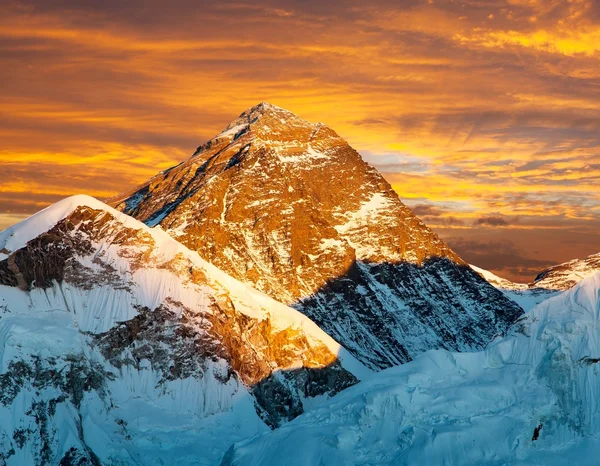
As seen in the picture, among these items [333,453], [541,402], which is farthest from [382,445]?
[541,402]

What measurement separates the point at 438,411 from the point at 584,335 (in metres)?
23.9

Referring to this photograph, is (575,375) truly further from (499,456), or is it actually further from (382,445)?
(382,445)

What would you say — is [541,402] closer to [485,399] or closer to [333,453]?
[485,399]

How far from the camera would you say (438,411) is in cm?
19788

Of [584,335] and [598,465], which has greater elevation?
[584,335]

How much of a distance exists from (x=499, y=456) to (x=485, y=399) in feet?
38.6

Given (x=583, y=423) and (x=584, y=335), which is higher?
(x=584, y=335)

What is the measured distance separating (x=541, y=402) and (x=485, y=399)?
8247mm

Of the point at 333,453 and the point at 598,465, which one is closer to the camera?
the point at 598,465

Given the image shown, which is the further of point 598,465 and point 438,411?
point 438,411

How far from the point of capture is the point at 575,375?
19638 centimetres

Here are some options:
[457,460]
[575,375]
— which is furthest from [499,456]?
[575,375]

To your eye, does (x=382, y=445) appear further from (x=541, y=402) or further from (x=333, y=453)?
(x=541, y=402)

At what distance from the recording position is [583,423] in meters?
193
